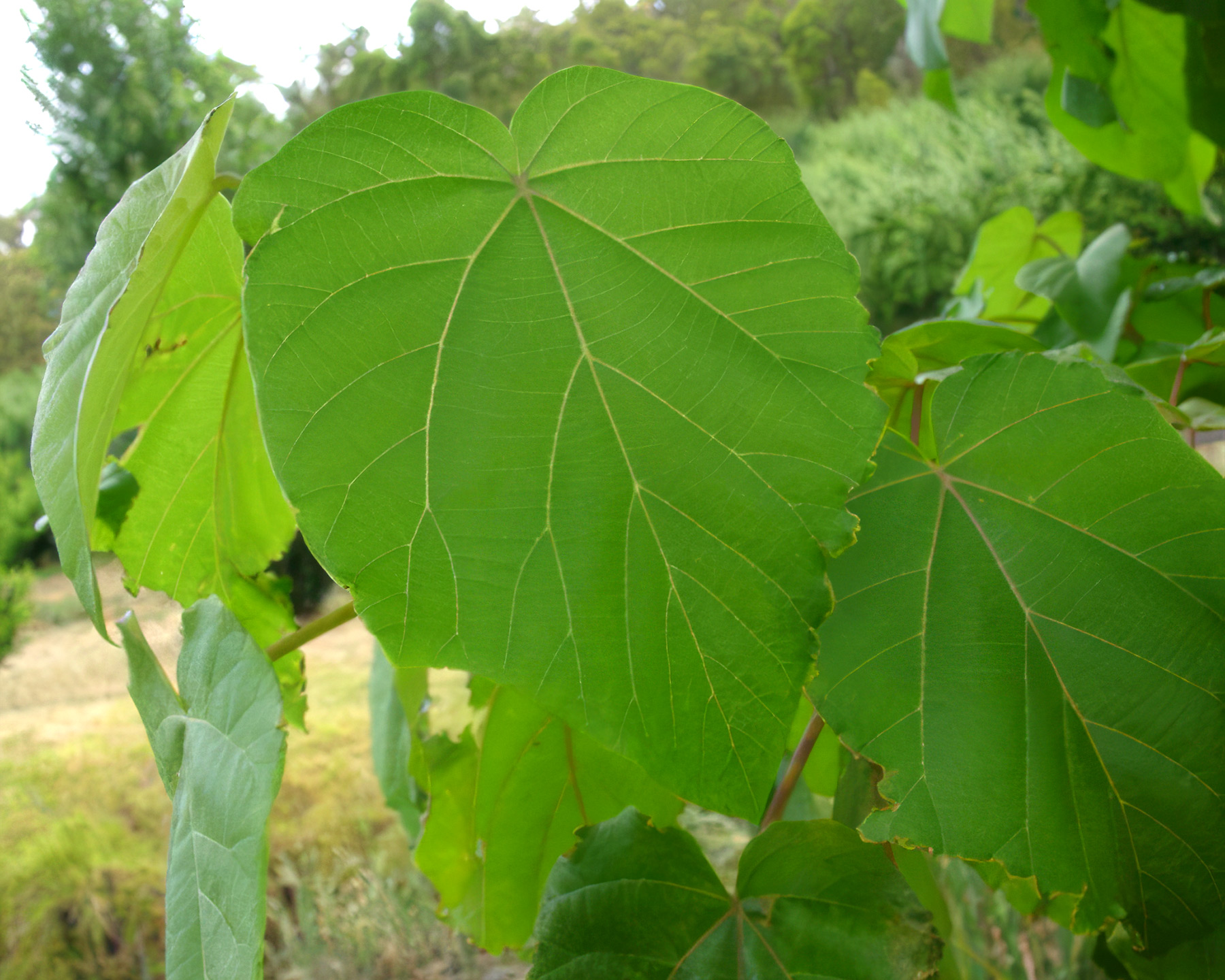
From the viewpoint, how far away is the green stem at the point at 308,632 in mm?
239

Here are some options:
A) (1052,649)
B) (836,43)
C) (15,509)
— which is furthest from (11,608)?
(836,43)

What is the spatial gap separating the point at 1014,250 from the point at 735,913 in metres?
0.61

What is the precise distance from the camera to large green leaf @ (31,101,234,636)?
187 millimetres

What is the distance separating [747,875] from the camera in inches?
9.5

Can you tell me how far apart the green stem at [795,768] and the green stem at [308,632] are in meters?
0.14

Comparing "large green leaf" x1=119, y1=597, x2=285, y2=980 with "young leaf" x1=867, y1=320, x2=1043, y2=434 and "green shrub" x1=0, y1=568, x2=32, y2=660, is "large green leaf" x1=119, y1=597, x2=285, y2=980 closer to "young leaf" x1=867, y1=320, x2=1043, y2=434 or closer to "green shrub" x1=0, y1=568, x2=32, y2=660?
"young leaf" x1=867, y1=320, x2=1043, y2=434

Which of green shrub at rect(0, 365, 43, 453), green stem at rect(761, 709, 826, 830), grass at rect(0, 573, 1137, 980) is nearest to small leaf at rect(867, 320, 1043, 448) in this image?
green stem at rect(761, 709, 826, 830)

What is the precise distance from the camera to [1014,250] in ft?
2.21

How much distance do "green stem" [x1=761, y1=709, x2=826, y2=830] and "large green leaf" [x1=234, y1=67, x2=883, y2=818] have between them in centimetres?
8

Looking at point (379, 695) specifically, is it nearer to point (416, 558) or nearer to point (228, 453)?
point (228, 453)

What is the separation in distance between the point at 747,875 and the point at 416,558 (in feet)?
0.48

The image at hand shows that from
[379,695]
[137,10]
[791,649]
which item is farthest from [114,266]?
[137,10]

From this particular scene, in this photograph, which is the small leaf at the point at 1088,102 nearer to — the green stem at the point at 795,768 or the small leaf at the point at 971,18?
the small leaf at the point at 971,18

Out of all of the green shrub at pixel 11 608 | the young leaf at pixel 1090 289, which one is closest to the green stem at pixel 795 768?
the young leaf at pixel 1090 289
